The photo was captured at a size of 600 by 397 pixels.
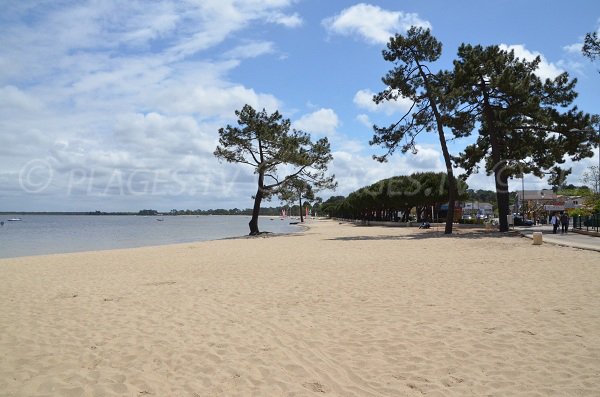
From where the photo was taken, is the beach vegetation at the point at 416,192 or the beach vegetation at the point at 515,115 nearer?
the beach vegetation at the point at 515,115

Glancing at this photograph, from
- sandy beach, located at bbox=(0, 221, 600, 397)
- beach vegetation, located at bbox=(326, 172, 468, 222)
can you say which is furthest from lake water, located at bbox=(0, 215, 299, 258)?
sandy beach, located at bbox=(0, 221, 600, 397)

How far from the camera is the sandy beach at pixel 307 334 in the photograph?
4.48 m

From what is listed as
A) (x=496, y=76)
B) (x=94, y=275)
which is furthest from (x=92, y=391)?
(x=496, y=76)

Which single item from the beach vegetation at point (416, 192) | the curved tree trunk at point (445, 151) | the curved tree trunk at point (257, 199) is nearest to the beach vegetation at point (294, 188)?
the curved tree trunk at point (257, 199)

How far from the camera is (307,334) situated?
20.4 feet

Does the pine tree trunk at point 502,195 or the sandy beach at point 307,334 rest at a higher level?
the pine tree trunk at point 502,195

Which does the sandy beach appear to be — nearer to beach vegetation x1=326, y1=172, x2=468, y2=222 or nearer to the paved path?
the paved path

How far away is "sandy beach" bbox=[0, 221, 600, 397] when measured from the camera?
448 centimetres

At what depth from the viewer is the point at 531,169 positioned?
3016 centimetres

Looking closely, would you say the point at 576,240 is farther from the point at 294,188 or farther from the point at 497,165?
the point at 294,188

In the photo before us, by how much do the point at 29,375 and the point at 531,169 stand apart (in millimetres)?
32021

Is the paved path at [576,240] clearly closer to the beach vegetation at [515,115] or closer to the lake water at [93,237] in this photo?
the beach vegetation at [515,115]

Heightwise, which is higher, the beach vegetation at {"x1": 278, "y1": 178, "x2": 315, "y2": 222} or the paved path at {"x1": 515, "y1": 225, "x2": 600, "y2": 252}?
the beach vegetation at {"x1": 278, "y1": 178, "x2": 315, "y2": 222}

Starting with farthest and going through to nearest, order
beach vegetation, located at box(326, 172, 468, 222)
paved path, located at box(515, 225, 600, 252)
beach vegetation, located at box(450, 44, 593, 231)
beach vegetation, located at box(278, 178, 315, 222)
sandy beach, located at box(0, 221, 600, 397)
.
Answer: beach vegetation, located at box(326, 172, 468, 222), beach vegetation, located at box(278, 178, 315, 222), beach vegetation, located at box(450, 44, 593, 231), paved path, located at box(515, 225, 600, 252), sandy beach, located at box(0, 221, 600, 397)
